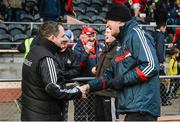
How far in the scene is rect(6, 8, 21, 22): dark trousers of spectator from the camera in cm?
1476

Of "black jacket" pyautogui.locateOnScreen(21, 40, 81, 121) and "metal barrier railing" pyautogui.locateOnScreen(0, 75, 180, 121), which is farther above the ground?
"black jacket" pyautogui.locateOnScreen(21, 40, 81, 121)

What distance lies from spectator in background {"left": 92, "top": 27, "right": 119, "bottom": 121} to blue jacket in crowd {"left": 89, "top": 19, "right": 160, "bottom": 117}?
1420 millimetres

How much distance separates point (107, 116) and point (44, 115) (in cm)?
173

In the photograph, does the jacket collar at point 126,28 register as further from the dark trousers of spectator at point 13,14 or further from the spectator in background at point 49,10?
the dark trousers of spectator at point 13,14

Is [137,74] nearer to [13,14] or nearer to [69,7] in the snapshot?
[13,14]

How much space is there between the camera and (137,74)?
4.69 meters

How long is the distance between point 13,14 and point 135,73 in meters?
10.6

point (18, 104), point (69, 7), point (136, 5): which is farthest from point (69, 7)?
point (18, 104)

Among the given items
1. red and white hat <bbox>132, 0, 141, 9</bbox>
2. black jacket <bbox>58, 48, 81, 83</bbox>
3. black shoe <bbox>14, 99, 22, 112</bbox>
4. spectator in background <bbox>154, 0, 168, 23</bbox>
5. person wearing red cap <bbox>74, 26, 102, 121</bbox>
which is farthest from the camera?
spectator in background <bbox>154, 0, 168, 23</bbox>

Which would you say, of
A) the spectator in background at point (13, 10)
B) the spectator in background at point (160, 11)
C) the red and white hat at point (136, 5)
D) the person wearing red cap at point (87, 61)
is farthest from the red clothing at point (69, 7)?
the person wearing red cap at point (87, 61)

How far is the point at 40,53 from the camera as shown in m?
4.98

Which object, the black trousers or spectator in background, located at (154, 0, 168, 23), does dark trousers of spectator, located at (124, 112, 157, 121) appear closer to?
the black trousers

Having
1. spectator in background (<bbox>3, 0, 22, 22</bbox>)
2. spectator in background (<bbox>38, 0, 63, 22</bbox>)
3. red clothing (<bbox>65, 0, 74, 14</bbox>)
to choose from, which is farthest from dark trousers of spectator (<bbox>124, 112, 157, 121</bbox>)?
red clothing (<bbox>65, 0, 74, 14</bbox>)

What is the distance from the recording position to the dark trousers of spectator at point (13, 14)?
581 inches
